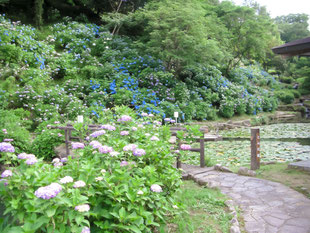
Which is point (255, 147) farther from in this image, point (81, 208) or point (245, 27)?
point (245, 27)

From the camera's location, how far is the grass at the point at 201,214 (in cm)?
262

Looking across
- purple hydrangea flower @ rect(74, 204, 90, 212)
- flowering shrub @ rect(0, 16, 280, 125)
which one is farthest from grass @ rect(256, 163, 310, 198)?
flowering shrub @ rect(0, 16, 280, 125)

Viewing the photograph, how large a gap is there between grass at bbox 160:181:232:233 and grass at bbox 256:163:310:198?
140 centimetres

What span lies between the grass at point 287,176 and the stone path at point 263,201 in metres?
0.21

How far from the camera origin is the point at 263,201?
3621 mm

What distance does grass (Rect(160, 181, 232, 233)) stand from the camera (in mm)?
2619

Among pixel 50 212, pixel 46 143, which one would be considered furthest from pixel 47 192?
pixel 46 143

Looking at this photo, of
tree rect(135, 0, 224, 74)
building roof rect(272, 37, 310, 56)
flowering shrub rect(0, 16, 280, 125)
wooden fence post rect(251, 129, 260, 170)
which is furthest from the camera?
tree rect(135, 0, 224, 74)

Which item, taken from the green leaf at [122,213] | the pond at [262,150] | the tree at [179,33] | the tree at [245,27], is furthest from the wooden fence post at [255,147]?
the tree at [245,27]

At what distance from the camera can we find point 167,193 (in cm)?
251

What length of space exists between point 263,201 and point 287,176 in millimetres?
1500

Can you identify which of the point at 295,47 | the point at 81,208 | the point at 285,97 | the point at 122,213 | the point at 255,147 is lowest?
the point at 255,147

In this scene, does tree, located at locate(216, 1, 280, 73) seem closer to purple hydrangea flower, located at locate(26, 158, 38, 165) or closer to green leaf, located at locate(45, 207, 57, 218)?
purple hydrangea flower, located at locate(26, 158, 38, 165)

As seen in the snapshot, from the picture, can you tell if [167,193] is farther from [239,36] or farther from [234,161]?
[239,36]
